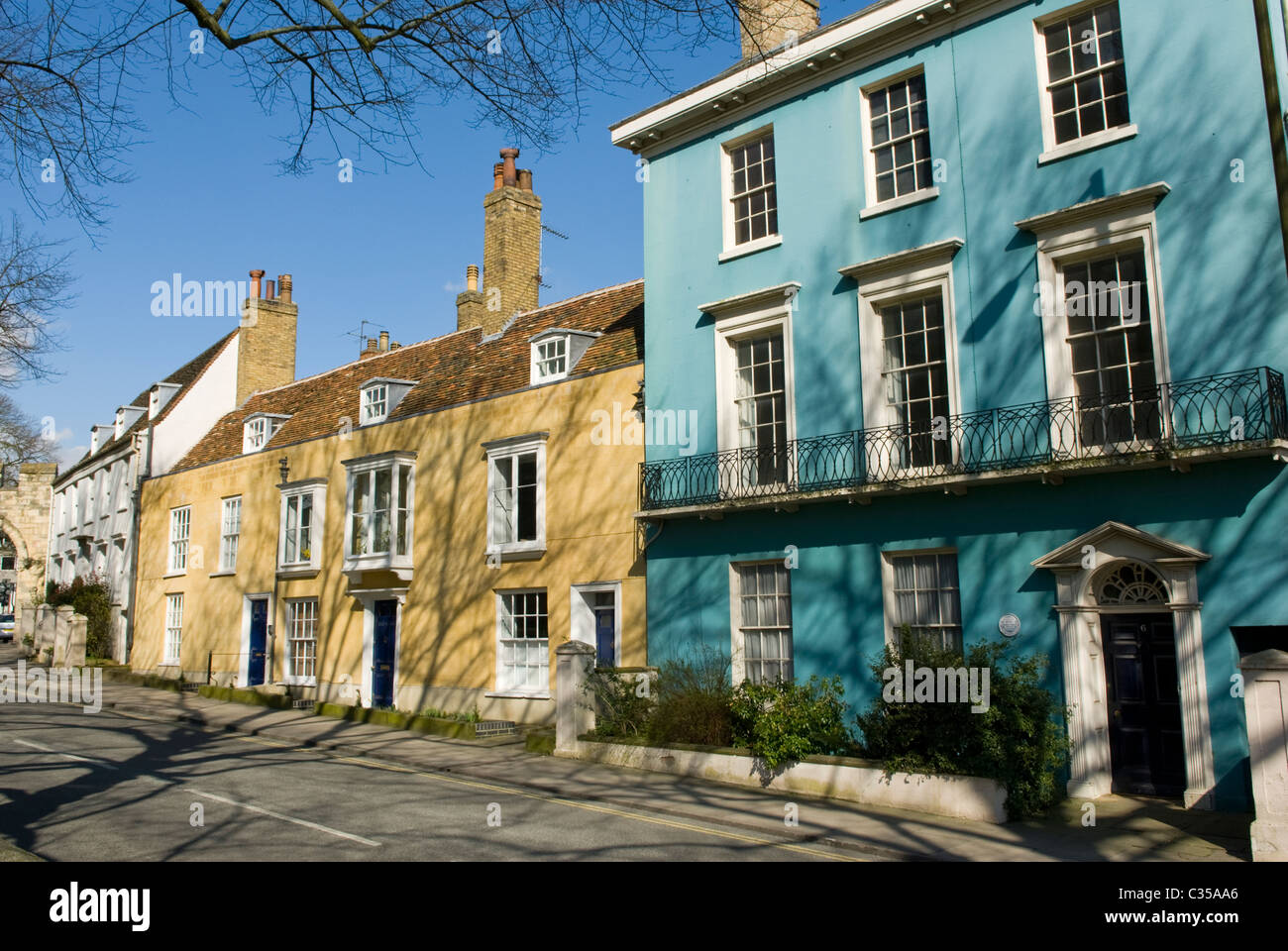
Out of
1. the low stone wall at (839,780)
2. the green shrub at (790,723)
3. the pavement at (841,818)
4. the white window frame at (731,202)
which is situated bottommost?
the pavement at (841,818)

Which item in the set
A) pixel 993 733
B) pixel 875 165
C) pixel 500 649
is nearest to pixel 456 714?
pixel 500 649

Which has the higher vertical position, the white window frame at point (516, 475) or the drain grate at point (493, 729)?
the white window frame at point (516, 475)

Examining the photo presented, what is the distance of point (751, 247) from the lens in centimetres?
1700

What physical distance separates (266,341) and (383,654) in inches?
661

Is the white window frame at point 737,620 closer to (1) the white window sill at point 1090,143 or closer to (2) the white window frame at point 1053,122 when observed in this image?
(1) the white window sill at point 1090,143

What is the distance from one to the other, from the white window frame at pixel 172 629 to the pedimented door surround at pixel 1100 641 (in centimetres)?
2711

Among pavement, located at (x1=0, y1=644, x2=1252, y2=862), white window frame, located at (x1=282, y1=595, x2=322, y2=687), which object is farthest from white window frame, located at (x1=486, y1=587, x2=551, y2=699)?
white window frame, located at (x1=282, y1=595, x2=322, y2=687)

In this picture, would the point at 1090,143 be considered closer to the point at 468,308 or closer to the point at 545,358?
the point at 545,358

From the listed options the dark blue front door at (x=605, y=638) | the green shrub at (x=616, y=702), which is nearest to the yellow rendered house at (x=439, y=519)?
the dark blue front door at (x=605, y=638)

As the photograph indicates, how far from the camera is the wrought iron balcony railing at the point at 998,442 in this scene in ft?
37.8

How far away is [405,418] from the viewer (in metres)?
23.8

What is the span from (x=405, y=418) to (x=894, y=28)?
1401 cm

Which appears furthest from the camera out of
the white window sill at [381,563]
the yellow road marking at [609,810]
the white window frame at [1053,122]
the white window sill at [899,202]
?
the white window sill at [381,563]

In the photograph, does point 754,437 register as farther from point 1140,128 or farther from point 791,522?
point 1140,128
